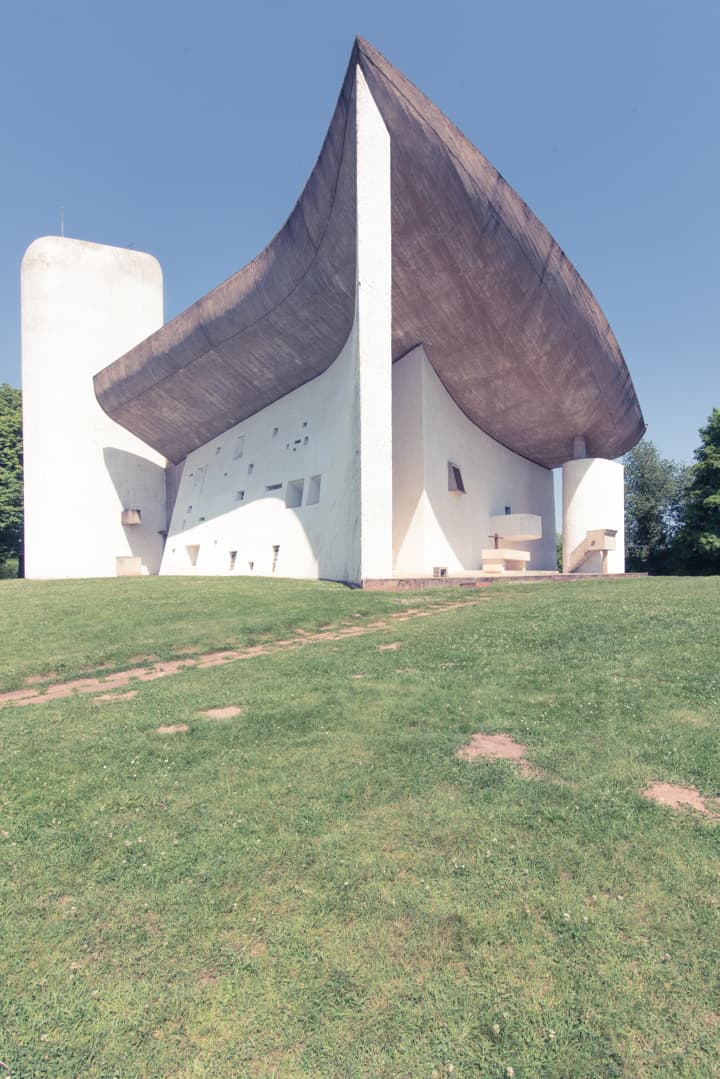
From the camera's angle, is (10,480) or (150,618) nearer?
(150,618)

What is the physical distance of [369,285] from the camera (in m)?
17.5

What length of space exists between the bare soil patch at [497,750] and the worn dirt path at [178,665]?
4836 mm

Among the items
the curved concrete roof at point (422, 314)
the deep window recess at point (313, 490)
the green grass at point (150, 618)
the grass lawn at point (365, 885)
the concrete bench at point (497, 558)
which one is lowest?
the grass lawn at point (365, 885)

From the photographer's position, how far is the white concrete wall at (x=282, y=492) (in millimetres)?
19984

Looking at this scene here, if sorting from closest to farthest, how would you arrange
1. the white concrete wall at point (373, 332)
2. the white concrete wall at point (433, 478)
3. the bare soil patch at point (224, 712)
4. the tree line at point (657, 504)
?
1. the bare soil patch at point (224, 712)
2. the white concrete wall at point (373, 332)
3. the white concrete wall at point (433, 478)
4. the tree line at point (657, 504)

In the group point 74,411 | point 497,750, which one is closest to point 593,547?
point 497,750

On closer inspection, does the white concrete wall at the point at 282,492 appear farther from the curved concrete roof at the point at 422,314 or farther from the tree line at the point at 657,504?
the tree line at the point at 657,504

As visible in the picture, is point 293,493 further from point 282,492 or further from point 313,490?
point 313,490

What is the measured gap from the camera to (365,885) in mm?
3301

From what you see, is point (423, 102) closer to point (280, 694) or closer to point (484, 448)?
point (484, 448)

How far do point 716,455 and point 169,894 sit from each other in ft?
135

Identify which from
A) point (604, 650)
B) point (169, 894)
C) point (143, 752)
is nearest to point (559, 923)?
point (169, 894)

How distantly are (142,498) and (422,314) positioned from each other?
23170 millimetres

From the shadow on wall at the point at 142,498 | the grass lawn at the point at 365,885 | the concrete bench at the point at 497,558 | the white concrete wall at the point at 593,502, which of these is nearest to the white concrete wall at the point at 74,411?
the shadow on wall at the point at 142,498
